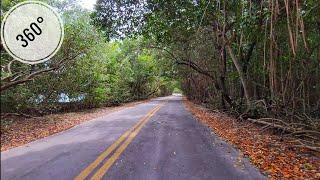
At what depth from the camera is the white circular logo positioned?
204cm

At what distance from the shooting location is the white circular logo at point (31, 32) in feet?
6.68

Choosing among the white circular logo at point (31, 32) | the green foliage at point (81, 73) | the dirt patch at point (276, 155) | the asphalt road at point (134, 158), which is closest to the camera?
the white circular logo at point (31, 32)

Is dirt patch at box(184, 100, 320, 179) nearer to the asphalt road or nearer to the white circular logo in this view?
the asphalt road

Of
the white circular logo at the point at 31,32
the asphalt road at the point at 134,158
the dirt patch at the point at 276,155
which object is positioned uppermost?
the white circular logo at the point at 31,32

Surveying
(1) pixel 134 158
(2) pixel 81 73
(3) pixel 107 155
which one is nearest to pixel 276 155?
(1) pixel 134 158

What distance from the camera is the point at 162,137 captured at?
1107 centimetres

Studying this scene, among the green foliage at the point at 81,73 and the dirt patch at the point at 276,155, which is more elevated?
the green foliage at the point at 81,73

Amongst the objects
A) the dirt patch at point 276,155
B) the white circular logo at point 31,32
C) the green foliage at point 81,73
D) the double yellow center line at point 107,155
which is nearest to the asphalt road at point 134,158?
the double yellow center line at point 107,155

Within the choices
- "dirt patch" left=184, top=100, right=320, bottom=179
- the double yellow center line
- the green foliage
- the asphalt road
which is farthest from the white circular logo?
"dirt patch" left=184, top=100, right=320, bottom=179

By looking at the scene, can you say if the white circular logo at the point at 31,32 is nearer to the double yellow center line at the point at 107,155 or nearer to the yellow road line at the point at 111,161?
the double yellow center line at the point at 107,155

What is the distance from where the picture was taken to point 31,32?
2.05 meters

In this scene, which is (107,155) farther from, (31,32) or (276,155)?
(31,32)

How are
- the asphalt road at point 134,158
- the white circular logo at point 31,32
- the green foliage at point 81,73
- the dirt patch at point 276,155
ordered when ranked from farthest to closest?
1. the dirt patch at point 276,155
2. the asphalt road at point 134,158
3. the green foliage at point 81,73
4. the white circular logo at point 31,32

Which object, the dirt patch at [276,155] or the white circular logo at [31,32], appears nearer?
the white circular logo at [31,32]
